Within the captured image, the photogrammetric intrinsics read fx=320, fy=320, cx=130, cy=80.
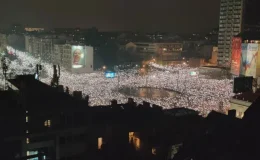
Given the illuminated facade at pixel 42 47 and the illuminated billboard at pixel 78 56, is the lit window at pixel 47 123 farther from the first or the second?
the illuminated facade at pixel 42 47

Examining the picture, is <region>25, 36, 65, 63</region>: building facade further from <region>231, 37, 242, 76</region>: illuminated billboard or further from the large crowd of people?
<region>231, 37, 242, 76</region>: illuminated billboard

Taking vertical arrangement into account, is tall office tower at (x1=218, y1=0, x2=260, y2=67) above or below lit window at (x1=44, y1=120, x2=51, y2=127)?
above

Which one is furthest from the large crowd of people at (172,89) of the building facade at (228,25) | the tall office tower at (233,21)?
the tall office tower at (233,21)

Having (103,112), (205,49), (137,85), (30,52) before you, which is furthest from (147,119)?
(30,52)

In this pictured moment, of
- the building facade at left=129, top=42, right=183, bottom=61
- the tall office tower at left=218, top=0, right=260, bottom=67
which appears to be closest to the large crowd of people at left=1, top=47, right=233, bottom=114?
the tall office tower at left=218, top=0, right=260, bottom=67

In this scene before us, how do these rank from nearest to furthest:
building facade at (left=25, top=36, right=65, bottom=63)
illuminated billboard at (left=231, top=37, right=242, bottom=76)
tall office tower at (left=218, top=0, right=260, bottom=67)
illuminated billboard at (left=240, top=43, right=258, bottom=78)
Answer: illuminated billboard at (left=240, top=43, right=258, bottom=78), illuminated billboard at (left=231, top=37, right=242, bottom=76), tall office tower at (left=218, top=0, right=260, bottom=67), building facade at (left=25, top=36, right=65, bottom=63)

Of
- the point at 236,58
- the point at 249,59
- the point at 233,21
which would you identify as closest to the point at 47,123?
the point at 249,59
